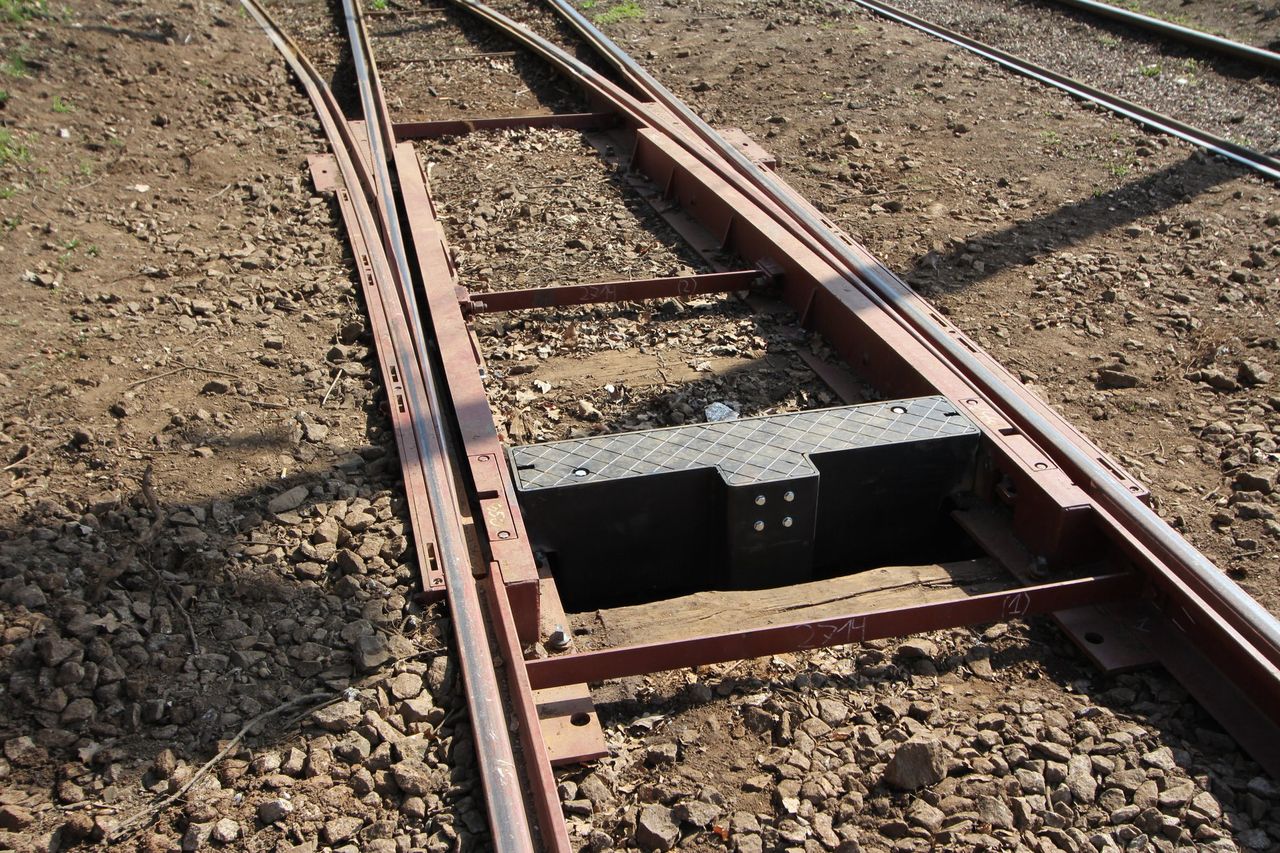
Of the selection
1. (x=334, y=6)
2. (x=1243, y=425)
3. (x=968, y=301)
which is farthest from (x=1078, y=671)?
(x=334, y=6)

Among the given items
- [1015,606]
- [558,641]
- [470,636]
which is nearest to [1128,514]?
[1015,606]

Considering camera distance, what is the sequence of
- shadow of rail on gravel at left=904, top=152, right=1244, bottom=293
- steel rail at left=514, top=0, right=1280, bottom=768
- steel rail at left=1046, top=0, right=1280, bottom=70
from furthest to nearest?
steel rail at left=1046, top=0, right=1280, bottom=70 < shadow of rail on gravel at left=904, top=152, right=1244, bottom=293 < steel rail at left=514, top=0, right=1280, bottom=768

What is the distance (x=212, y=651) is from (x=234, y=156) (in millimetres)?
5235

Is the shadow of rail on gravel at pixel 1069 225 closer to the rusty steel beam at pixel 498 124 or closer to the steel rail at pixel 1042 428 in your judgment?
the steel rail at pixel 1042 428

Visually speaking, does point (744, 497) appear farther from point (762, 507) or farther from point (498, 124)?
point (498, 124)

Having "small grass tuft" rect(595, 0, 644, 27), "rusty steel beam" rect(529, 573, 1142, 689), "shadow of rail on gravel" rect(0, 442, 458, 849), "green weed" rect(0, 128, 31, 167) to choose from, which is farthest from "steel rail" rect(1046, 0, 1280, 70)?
"green weed" rect(0, 128, 31, 167)

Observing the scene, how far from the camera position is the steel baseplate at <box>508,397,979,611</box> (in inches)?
158

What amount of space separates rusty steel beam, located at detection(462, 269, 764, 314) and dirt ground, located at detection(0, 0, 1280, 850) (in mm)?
139

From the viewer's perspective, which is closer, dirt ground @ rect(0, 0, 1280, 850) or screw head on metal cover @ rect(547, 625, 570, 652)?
dirt ground @ rect(0, 0, 1280, 850)

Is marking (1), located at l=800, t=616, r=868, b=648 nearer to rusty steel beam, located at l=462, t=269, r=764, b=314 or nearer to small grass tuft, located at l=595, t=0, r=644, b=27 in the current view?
rusty steel beam, located at l=462, t=269, r=764, b=314

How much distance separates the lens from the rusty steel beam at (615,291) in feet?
18.7

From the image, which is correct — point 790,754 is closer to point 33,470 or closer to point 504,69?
point 33,470

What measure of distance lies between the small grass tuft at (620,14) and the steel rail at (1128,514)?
6.38m

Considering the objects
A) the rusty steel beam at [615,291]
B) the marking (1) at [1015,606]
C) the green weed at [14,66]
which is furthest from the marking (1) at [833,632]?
the green weed at [14,66]
